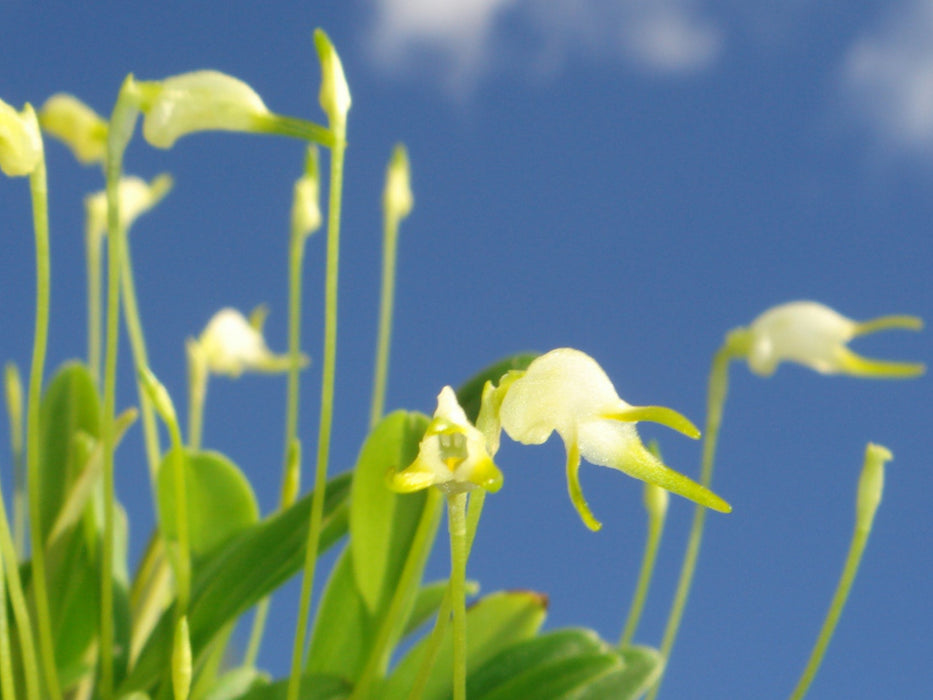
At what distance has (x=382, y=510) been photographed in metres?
0.92

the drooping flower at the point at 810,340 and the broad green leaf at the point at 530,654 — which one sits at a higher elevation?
the drooping flower at the point at 810,340

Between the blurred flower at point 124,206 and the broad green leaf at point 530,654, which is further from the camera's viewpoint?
the blurred flower at point 124,206

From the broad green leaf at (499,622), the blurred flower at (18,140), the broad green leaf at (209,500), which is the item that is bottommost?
the broad green leaf at (499,622)

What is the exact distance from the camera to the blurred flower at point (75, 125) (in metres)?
1.12

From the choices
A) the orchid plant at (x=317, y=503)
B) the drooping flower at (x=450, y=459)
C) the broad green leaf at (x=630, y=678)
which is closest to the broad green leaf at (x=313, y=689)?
the orchid plant at (x=317, y=503)

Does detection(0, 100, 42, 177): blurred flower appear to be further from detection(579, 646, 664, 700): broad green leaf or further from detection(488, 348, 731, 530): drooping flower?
detection(579, 646, 664, 700): broad green leaf

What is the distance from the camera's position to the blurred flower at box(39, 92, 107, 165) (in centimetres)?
112

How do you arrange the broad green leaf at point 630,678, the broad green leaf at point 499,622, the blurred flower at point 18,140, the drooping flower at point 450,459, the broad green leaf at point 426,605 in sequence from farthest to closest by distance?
the broad green leaf at point 426,605 < the broad green leaf at point 499,622 < the broad green leaf at point 630,678 < the blurred flower at point 18,140 < the drooping flower at point 450,459

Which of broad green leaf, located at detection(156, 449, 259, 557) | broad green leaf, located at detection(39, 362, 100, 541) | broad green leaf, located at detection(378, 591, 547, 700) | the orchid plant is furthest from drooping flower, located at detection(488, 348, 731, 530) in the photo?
broad green leaf, located at detection(39, 362, 100, 541)

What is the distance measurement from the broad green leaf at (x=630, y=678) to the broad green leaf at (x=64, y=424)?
2.27 feet

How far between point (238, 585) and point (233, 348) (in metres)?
0.51

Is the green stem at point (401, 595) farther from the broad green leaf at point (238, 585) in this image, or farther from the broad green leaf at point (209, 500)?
the broad green leaf at point (209, 500)

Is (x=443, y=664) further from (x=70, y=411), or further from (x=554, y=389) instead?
(x=70, y=411)

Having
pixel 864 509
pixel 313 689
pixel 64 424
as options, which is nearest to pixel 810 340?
pixel 864 509
